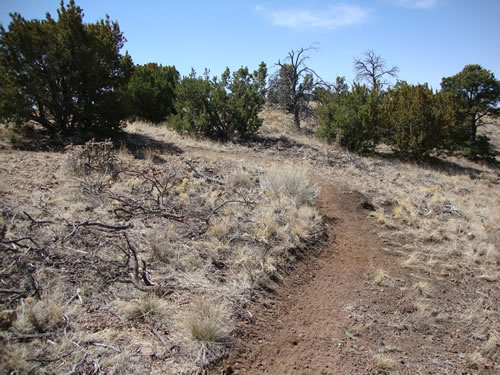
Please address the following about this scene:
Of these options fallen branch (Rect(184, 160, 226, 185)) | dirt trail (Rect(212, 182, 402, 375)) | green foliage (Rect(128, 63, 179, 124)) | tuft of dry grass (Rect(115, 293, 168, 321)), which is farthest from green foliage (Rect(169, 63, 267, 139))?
tuft of dry grass (Rect(115, 293, 168, 321))

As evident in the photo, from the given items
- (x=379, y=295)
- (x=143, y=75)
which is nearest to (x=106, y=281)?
(x=379, y=295)

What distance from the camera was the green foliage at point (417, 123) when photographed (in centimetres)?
1347

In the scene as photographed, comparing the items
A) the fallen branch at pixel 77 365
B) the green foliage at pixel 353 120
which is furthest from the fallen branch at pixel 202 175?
the green foliage at pixel 353 120

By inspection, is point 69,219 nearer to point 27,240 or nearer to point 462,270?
point 27,240

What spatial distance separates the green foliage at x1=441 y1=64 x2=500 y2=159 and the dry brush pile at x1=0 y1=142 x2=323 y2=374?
16.2 m

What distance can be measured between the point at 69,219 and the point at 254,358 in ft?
10.5

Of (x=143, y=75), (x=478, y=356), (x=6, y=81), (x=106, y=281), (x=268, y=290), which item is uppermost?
(x=143, y=75)

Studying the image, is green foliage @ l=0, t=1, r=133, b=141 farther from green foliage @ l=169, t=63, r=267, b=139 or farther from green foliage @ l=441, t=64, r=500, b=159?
green foliage @ l=441, t=64, r=500, b=159

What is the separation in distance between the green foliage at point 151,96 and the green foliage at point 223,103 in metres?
1.86

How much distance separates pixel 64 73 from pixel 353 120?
1020 centimetres

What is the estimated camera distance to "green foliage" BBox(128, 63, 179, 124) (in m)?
14.2

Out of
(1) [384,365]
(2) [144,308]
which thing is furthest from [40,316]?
(1) [384,365]

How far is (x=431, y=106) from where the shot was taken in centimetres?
1363

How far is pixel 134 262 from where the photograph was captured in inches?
155
